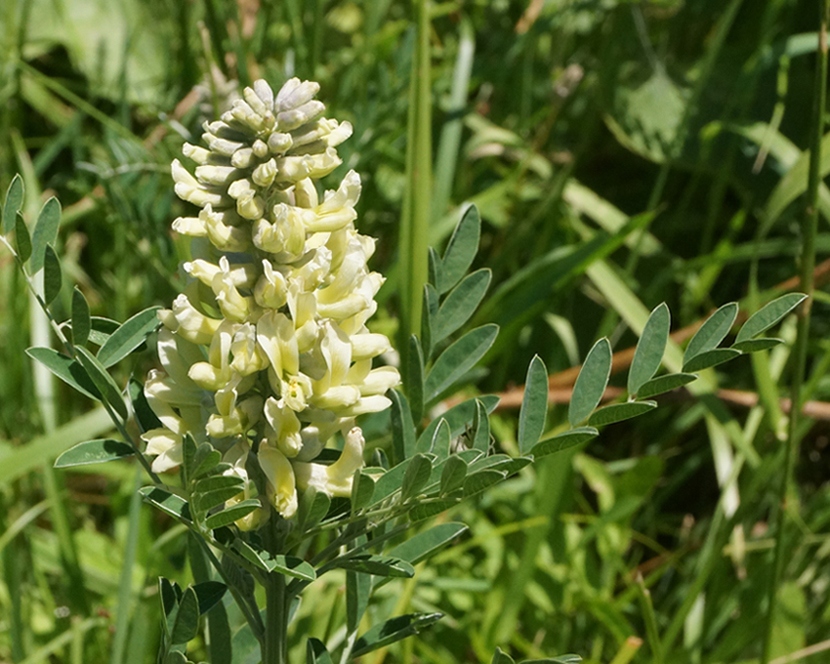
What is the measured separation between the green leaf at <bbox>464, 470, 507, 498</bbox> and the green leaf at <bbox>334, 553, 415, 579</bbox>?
8 cm

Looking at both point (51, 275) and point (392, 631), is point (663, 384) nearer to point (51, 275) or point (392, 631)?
point (392, 631)

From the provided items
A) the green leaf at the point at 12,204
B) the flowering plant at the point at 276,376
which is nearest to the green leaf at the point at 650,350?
the flowering plant at the point at 276,376

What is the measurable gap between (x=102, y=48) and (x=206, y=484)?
1974mm

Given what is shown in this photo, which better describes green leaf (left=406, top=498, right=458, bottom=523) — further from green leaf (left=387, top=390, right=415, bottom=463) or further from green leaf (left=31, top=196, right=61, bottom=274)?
green leaf (left=31, top=196, right=61, bottom=274)

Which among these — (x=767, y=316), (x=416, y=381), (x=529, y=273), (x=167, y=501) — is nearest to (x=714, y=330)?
(x=767, y=316)

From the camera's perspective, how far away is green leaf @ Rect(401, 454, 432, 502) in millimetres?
674

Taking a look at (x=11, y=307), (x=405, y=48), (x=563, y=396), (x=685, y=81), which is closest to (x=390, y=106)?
(x=405, y=48)

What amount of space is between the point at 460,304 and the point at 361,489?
30 cm

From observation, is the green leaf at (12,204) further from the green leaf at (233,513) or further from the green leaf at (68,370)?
the green leaf at (233,513)

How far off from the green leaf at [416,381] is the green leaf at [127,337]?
0.25 metres

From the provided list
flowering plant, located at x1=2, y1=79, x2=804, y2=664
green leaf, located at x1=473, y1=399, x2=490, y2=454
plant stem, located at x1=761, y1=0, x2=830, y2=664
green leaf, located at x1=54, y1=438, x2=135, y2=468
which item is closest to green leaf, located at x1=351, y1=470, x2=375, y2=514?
flowering plant, located at x1=2, y1=79, x2=804, y2=664

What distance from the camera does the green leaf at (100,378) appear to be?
28.7 inches

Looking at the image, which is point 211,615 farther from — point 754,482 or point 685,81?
point 685,81

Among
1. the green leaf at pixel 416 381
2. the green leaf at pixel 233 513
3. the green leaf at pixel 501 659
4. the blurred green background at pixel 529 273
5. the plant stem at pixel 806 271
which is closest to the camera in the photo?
the green leaf at pixel 233 513
